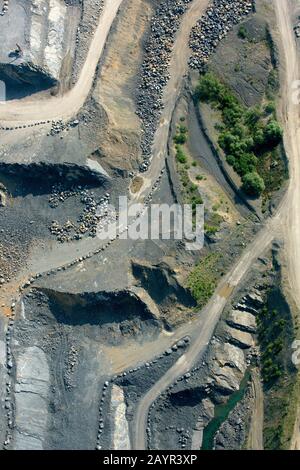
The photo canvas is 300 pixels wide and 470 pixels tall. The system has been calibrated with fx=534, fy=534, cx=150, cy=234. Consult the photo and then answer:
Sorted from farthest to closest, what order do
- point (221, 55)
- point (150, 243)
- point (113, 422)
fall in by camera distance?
point (221, 55), point (150, 243), point (113, 422)

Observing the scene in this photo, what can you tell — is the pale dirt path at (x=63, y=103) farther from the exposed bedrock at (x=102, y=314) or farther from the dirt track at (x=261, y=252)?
the dirt track at (x=261, y=252)

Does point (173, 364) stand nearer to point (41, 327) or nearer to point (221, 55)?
point (41, 327)

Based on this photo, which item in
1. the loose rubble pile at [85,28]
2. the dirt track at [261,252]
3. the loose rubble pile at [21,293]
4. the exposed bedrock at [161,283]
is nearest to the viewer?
the loose rubble pile at [21,293]

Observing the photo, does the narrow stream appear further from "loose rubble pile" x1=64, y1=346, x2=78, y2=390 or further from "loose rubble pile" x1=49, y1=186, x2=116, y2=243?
"loose rubble pile" x1=49, y1=186, x2=116, y2=243

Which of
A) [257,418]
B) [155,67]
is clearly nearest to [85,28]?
[155,67]

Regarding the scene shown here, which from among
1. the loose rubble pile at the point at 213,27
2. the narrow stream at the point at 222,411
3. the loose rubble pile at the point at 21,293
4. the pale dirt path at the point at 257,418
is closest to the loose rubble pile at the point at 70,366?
the loose rubble pile at the point at 21,293

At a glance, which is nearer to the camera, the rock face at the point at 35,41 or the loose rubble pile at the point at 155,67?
the loose rubble pile at the point at 155,67

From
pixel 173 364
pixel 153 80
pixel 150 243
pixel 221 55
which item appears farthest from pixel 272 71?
pixel 173 364
